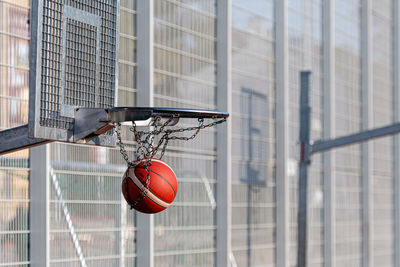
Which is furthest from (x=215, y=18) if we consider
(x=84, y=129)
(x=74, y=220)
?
(x=84, y=129)

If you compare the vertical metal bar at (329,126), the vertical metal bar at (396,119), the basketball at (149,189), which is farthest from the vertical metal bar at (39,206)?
the vertical metal bar at (396,119)

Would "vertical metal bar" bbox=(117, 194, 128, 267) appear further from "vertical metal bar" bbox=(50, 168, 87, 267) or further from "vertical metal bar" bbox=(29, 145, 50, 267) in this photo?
"vertical metal bar" bbox=(29, 145, 50, 267)

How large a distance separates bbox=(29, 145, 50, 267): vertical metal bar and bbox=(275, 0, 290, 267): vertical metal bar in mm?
10510

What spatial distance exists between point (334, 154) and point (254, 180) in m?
5.79

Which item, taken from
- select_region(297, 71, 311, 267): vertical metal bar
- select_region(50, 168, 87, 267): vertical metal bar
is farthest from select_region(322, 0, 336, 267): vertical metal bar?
select_region(50, 168, 87, 267): vertical metal bar

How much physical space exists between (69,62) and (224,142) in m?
11.3

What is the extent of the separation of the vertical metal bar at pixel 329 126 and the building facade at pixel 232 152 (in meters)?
0.04

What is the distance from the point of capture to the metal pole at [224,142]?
21.8 metres

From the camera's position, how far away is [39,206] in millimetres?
16188

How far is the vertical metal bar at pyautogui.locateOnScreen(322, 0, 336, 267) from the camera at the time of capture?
27719 millimetres

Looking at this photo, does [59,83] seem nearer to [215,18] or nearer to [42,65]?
[42,65]

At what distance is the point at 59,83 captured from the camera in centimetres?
1082

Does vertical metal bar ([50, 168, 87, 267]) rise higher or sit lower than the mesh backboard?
lower

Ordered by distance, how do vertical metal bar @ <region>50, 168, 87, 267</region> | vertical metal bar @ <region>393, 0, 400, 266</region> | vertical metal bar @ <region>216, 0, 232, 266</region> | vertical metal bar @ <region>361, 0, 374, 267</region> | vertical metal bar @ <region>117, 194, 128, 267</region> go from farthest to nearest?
vertical metal bar @ <region>393, 0, 400, 266</region> < vertical metal bar @ <region>361, 0, 374, 267</region> < vertical metal bar @ <region>216, 0, 232, 266</region> < vertical metal bar @ <region>117, 194, 128, 267</region> < vertical metal bar @ <region>50, 168, 87, 267</region>
